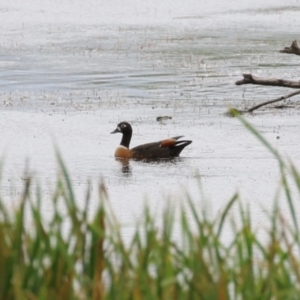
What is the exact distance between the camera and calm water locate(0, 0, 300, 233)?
12961mm

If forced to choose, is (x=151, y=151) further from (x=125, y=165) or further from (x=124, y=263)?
(x=124, y=263)

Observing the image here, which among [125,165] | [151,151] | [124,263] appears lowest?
[125,165]

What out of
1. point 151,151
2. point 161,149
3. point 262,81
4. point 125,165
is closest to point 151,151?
point 151,151

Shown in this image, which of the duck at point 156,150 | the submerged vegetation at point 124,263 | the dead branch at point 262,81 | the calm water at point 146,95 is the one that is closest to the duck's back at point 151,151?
the duck at point 156,150

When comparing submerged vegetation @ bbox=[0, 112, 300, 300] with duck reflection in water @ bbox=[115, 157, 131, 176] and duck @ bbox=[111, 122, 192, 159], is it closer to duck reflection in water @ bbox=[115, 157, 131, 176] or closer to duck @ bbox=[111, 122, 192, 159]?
duck reflection in water @ bbox=[115, 157, 131, 176]

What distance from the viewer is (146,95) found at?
21.1m

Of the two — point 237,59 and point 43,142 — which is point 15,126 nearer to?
point 43,142

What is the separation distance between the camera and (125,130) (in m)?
15.1

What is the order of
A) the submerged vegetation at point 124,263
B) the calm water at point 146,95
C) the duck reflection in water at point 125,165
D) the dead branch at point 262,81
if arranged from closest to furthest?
1. the submerged vegetation at point 124,263
2. the calm water at point 146,95
3. the duck reflection in water at point 125,165
4. the dead branch at point 262,81

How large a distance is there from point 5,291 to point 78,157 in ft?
34.9

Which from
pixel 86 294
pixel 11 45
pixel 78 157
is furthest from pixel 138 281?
pixel 11 45

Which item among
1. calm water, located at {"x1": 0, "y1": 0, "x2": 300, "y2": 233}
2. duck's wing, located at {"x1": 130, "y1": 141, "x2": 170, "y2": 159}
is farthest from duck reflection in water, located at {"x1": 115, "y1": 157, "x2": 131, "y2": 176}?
duck's wing, located at {"x1": 130, "y1": 141, "x2": 170, "y2": 159}

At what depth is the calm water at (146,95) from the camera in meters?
13.0

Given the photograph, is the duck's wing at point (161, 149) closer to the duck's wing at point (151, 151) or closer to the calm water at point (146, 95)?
the duck's wing at point (151, 151)
